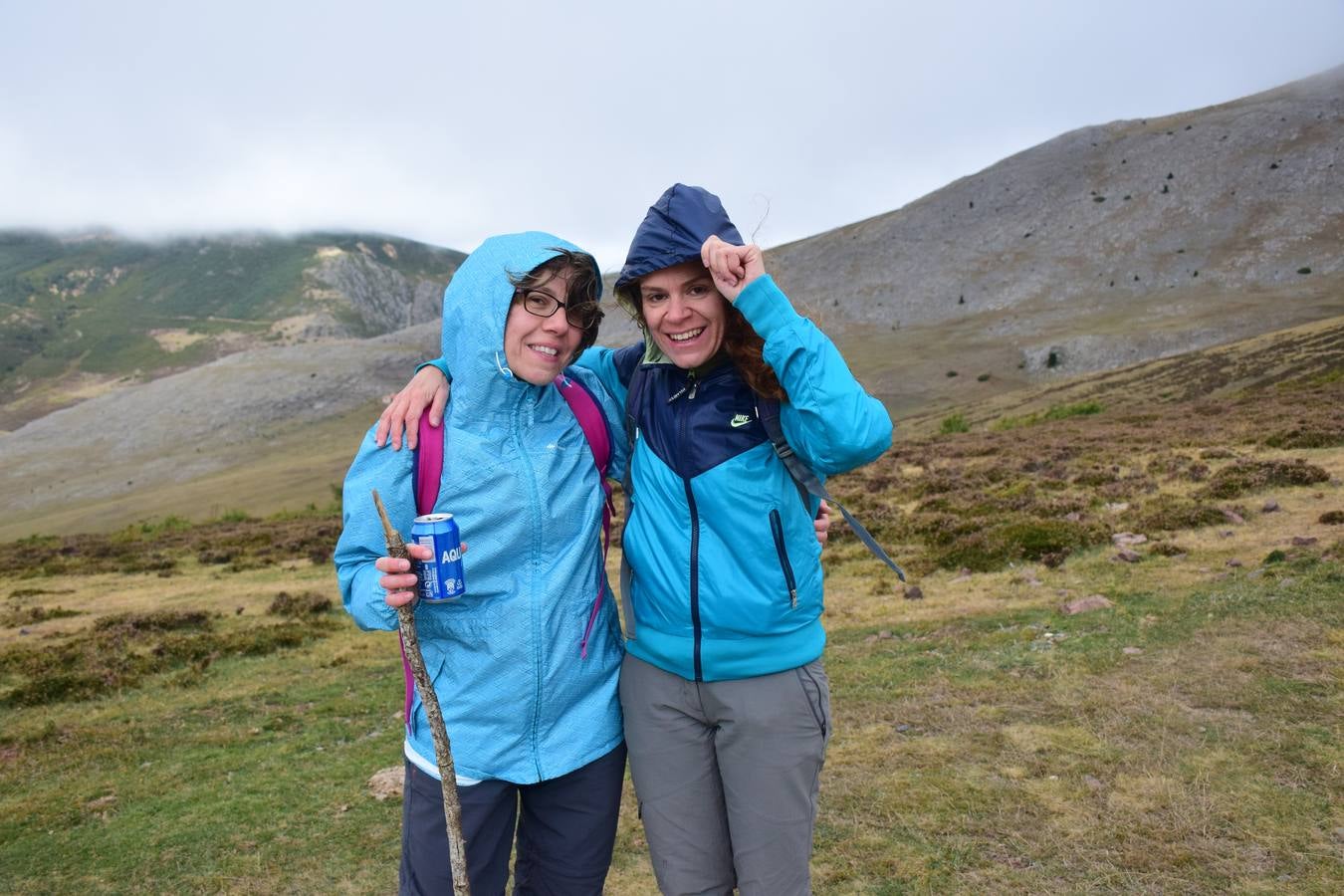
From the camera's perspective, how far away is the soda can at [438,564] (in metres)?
2.68

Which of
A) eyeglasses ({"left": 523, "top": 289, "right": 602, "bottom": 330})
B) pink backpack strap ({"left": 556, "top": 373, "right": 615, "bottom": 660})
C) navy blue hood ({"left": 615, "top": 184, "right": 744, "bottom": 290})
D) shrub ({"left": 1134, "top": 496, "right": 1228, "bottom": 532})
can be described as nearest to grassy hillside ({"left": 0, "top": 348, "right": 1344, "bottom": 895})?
shrub ({"left": 1134, "top": 496, "right": 1228, "bottom": 532})

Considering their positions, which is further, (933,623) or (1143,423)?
(1143,423)

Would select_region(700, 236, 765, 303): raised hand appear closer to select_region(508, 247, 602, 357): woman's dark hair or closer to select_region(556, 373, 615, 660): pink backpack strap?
select_region(508, 247, 602, 357): woman's dark hair

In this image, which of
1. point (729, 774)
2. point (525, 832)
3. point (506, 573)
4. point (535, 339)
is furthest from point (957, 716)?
point (535, 339)

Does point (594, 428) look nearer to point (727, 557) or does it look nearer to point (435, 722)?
point (727, 557)

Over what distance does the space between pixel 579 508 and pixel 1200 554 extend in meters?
11.4

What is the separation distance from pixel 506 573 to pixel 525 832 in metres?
1.20

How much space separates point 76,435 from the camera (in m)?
101

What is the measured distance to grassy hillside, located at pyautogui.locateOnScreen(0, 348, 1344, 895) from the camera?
520 cm

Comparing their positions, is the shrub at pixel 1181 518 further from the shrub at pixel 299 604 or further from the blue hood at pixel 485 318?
the shrub at pixel 299 604

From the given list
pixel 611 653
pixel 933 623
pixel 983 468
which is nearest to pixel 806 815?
pixel 611 653

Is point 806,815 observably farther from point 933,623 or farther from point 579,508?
point 933,623

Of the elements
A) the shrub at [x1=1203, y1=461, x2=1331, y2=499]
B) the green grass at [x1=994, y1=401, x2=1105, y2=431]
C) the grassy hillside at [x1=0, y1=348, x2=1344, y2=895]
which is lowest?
the green grass at [x1=994, y1=401, x2=1105, y2=431]

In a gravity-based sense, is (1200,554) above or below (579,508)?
below
